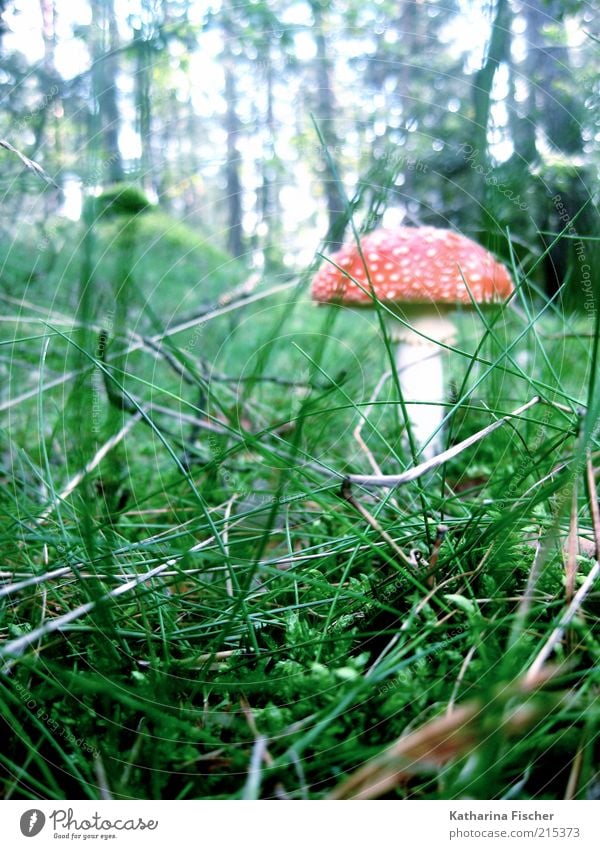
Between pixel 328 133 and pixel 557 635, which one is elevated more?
pixel 328 133

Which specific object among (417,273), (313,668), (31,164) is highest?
(417,273)

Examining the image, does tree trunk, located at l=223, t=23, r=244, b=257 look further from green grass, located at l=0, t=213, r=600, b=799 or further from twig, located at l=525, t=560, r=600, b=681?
twig, located at l=525, t=560, r=600, b=681

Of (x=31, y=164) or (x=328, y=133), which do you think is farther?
(x=328, y=133)

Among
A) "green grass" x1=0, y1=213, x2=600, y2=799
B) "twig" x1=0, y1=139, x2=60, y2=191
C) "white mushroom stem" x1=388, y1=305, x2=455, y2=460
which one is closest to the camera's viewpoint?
"green grass" x1=0, y1=213, x2=600, y2=799

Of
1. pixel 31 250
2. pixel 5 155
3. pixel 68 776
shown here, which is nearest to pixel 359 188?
pixel 68 776

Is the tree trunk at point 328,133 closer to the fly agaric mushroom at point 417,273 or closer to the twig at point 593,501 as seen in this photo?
the fly agaric mushroom at point 417,273

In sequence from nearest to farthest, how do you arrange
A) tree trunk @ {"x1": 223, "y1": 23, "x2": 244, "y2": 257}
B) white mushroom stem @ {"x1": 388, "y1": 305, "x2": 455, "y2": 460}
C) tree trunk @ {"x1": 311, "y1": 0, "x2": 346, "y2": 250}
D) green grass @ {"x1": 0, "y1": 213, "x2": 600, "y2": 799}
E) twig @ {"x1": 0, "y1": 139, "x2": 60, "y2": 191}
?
1. green grass @ {"x1": 0, "y1": 213, "x2": 600, "y2": 799}
2. twig @ {"x1": 0, "y1": 139, "x2": 60, "y2": 191}
3. tree trunk @ {"x1": 311, "y1": 0, "x2": 346, "y2": 250}
4. tree trunk @ {"x1": 223, "y1": 23, "x2": 244, "y2": 257}
5. white mushroom stem @ {"x1": 388, "y1": 305, "x2": 455, "y2": 460}

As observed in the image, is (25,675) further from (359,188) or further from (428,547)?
(359,188)

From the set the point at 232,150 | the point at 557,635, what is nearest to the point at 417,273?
the point at 557,635

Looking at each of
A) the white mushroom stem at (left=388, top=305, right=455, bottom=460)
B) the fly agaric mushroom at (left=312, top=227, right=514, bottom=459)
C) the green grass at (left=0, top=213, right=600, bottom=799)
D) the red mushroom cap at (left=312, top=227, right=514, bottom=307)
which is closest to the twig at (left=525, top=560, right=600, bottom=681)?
the green grass at (left=0, top=213, right=600, bottom=799)

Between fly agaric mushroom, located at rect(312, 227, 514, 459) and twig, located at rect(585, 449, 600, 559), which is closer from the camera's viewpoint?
twig, located at rect(585, 449, 600, 559)

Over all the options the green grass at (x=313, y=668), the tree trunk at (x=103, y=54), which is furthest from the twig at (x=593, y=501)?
the tree trunk at (x=103, y=54)

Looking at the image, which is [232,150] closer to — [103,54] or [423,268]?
[423,268]
